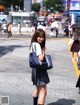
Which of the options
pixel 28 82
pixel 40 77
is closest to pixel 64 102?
pixel 40 77

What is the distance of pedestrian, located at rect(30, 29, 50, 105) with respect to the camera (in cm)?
732

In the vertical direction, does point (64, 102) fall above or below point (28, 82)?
above

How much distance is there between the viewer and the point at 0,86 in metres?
10.4

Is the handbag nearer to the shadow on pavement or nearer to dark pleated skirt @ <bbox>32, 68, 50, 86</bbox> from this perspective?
dark pleated skirt @ <bbox>32, 68, 50, 86</bbox>

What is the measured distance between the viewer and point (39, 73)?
7.51 meters

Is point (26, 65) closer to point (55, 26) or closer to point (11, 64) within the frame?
point (11, 64)

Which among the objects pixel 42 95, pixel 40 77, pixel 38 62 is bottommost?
pixel 42 95

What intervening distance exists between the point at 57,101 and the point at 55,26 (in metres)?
25.9

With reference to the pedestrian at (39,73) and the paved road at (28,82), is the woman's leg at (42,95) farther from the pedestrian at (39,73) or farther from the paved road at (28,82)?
the paved road at (28,82)

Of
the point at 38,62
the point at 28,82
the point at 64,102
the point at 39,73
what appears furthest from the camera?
the point at 28,82

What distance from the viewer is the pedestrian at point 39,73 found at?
7.32 meters

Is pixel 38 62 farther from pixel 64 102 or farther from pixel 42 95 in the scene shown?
pixel 64 102

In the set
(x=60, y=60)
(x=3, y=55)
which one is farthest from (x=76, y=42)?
(x=3, y=55)

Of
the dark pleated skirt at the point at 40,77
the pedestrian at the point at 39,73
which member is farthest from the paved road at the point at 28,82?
the dark pleated skirt at the point at 40,77
